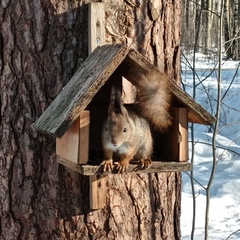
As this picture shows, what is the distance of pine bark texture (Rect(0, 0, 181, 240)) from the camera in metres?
2.30

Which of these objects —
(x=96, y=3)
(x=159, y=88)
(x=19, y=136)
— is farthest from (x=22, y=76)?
(x=159, y=88)

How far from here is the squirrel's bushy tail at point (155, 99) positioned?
1.99 metres

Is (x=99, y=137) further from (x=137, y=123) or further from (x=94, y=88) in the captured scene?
(x=94, y=88)

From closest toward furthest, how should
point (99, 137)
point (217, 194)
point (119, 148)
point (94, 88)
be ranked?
1. point (94, 88)
2. point (119, 148)
3. point (99, 137)
4. point (217, 194)

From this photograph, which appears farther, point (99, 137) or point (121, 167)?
point (99, 137)

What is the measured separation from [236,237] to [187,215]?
0.69 meters

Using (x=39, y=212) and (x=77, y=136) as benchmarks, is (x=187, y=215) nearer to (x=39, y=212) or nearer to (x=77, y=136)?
(x=39, y=212)

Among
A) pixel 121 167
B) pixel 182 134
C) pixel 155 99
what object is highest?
pixel 155 99

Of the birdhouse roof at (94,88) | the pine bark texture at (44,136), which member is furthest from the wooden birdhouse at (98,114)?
the pine bark texture at (44,136)

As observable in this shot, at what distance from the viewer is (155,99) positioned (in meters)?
2.04

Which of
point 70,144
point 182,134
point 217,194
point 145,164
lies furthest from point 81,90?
point 217,194

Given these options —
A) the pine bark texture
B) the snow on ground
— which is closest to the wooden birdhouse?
the pine bark texture

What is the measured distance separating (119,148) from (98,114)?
13.6 inches

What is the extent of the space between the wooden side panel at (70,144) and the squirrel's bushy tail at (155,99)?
29cm
